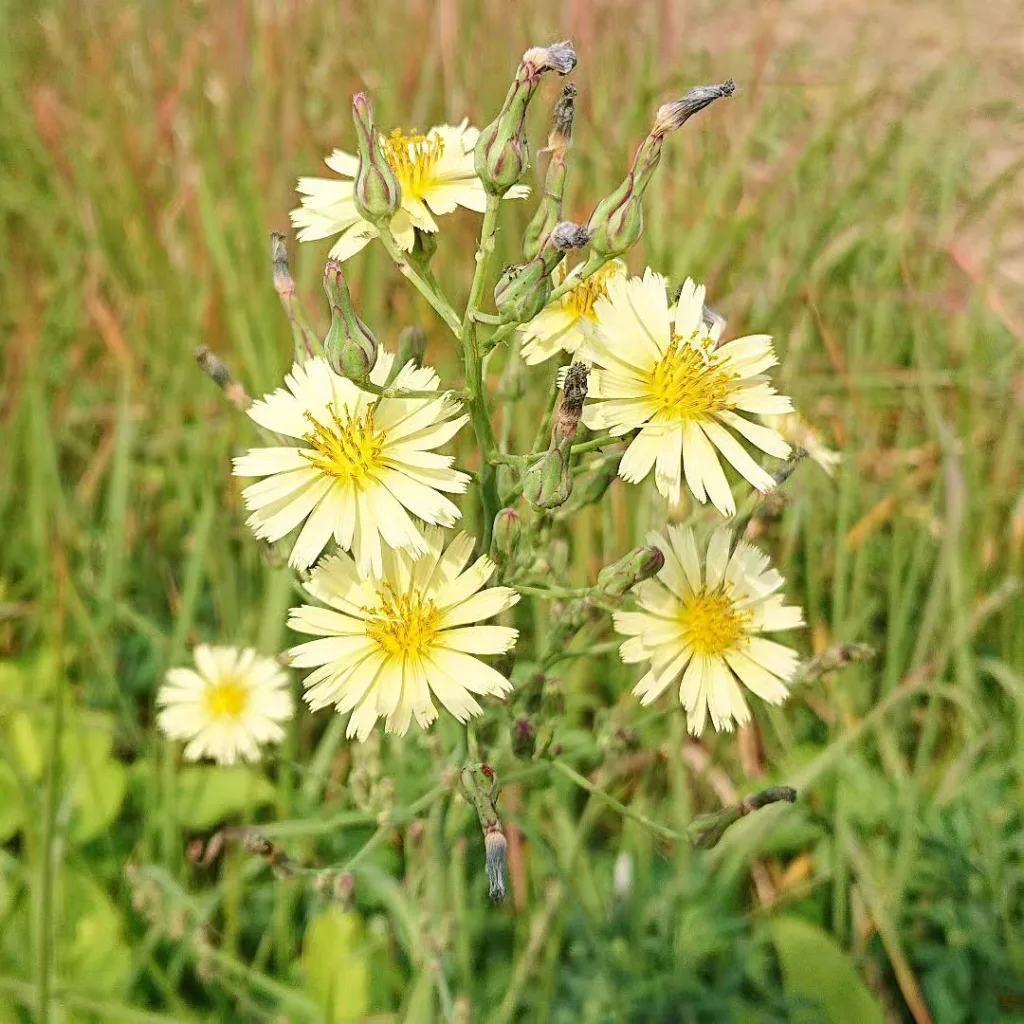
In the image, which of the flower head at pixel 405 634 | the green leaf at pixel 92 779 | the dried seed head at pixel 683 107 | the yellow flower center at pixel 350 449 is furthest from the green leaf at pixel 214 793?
the dried seed head at pixel 683 107

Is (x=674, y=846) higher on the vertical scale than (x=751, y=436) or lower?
lower

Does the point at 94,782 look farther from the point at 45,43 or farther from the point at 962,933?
the point at 45,43

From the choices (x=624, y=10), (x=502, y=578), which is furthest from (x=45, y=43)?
(x=502, y=578)

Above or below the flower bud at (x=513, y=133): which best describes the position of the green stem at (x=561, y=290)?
below

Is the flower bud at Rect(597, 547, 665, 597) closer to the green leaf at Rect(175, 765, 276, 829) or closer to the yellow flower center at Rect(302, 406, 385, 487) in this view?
the yellow flower center at Rect(302, 406, 385, 487)

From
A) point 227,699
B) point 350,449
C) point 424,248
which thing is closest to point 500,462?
point 350,449

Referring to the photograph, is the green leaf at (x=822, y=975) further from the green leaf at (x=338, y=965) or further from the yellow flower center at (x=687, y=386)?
the yellow flower center at (x=687, y=386)
